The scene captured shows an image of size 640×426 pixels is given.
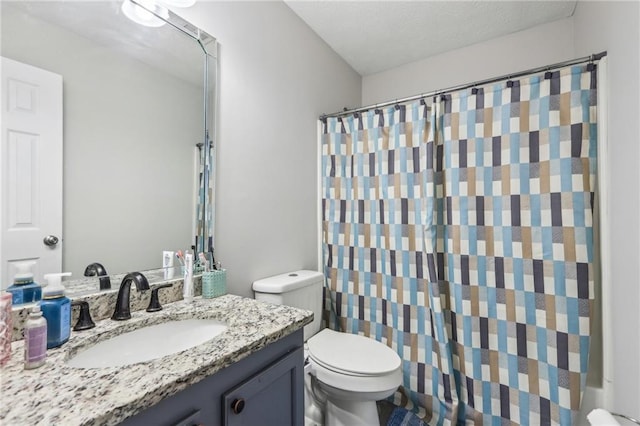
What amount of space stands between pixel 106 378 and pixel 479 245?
5.25ft

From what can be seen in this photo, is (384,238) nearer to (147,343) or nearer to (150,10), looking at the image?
(147,343)

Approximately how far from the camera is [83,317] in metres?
0.85

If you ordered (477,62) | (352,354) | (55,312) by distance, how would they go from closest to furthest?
(55,312) → (352,354) → (477,62)

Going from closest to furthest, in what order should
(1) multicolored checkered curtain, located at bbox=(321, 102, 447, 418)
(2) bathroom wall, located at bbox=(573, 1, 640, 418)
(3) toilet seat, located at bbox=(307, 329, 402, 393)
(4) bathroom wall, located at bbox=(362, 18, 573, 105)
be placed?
(2) bathroom wall, located at bbox=(573, 1, 640, 418), (3) toilet seat, located at bbox=(307, 329, 402, 393), (1) multicolored checkered curtain, located at bbox=(321, 102, 447, 418), (4) bathroom wall, located at bbox=(362, 18, 573, 105)

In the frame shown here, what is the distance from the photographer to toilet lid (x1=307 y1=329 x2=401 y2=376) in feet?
4.36

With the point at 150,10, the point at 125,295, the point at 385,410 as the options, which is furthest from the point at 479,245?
the point at 150,10

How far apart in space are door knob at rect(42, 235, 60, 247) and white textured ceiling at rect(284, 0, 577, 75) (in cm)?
171

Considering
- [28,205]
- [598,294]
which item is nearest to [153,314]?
[28,205]

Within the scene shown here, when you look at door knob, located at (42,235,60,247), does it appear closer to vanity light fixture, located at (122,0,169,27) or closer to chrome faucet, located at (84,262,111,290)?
chrome faucet, located at (84,262,111,290)

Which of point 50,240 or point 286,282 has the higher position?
point 50,240

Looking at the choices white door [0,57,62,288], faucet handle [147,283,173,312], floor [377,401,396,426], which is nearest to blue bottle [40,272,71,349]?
white door [0,57,62,288]

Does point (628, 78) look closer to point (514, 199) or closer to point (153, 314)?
point (514, 199)

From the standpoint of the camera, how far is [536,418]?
138cm

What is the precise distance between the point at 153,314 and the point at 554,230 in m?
1.74
